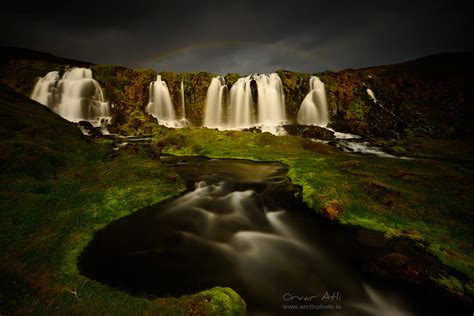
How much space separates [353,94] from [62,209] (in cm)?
5299

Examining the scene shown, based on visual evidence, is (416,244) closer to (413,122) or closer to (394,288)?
(394,288)

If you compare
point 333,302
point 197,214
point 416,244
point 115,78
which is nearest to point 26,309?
point 333,302

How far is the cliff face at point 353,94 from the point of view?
41.9 meters

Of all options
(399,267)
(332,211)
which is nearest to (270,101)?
(332,211)

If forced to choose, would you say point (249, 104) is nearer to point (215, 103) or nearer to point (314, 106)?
point (215, 103)

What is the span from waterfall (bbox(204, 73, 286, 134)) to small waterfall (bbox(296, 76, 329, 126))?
13.5ft

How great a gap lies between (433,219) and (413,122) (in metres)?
41.5

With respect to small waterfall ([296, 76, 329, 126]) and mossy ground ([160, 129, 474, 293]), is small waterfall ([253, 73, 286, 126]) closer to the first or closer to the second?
small waterfall ([296, 76, 329, 126])

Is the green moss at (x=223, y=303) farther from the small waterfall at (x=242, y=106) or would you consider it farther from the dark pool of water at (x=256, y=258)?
the small waterfall at (x=242, y=106)

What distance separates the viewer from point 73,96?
45281mm

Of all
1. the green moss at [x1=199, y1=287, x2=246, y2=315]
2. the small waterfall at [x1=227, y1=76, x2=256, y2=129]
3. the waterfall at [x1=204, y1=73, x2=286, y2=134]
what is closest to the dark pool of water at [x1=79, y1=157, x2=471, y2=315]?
the green moss at [x1=199, y1=287, x2=246, y2=315]

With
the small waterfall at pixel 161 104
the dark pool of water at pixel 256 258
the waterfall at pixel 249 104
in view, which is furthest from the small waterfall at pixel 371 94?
the dark pool of water at pixel 256 258

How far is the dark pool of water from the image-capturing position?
5.43 meters

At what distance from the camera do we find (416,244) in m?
7.28
